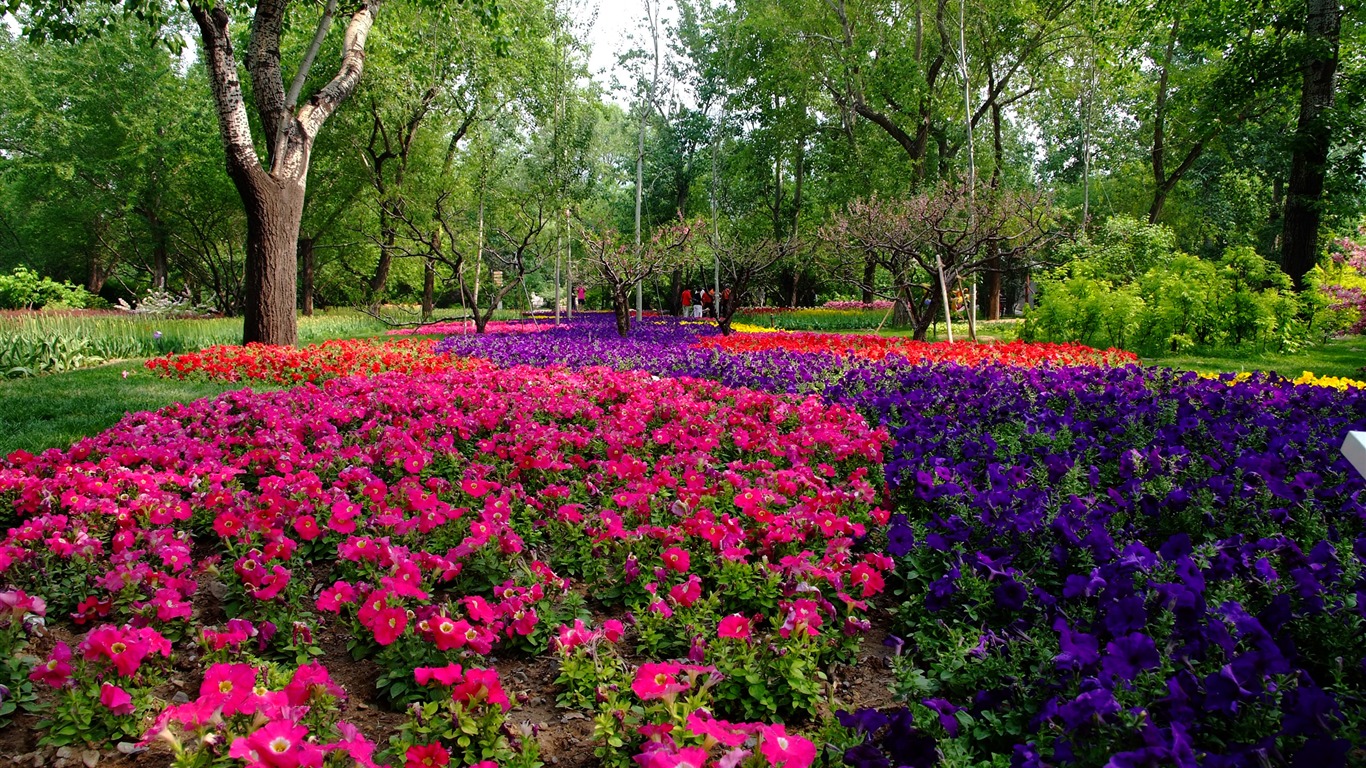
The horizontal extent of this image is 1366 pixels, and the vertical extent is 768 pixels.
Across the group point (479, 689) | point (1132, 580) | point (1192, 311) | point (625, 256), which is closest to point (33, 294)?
point (625, 256)

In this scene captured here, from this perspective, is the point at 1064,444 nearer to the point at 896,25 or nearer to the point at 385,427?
the point at 385,427

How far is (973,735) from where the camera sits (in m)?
1.83

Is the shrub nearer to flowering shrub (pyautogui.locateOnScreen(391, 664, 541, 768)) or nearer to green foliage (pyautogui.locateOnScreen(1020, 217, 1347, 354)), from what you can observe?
green foliage (pyautogui.locateOnScreen(1020, 217, 1347, 354))

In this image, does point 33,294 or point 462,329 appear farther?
point 33,294

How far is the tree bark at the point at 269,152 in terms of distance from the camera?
384 inches

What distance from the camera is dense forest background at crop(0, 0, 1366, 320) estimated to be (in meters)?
12.9

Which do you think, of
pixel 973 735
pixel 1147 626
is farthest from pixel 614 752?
pixel 1147 626

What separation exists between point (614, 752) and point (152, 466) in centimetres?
354

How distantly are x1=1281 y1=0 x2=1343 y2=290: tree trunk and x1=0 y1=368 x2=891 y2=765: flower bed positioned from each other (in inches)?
464

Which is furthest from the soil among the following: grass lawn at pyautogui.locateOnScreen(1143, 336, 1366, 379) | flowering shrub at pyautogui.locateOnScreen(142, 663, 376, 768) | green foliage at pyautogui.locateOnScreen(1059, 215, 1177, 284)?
green foliage at pyautogui.locateOnScreen(1059, 215, 1177, 284)

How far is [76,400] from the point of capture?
6.45 metres

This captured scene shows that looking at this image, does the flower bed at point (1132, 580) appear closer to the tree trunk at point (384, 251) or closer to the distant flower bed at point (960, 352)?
the distant flower bed at point (960, 352)

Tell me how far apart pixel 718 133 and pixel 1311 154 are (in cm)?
1713

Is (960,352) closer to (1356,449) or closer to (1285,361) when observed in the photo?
(1285,361)
